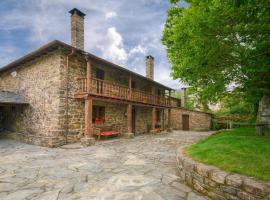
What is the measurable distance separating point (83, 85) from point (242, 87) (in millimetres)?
7905

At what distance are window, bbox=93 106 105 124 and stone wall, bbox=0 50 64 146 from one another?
2.73 metres

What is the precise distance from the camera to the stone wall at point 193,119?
71.2ft

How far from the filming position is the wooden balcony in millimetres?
10039

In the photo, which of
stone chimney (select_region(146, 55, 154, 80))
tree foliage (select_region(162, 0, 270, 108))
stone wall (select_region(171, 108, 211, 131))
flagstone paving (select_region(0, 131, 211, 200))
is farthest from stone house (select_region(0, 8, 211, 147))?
stone wall (select_region(171, 108, 211, 131))

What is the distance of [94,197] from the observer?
3129mm

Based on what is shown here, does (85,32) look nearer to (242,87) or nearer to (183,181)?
(242,87)

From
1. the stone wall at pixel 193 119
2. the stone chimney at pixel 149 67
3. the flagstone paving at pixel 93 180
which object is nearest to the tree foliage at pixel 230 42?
the flagstone paving at pixel 93 180

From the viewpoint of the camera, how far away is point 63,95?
9.66m

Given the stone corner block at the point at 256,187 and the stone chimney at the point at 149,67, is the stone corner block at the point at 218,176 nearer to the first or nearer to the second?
the stone corner block at the point at 256,187

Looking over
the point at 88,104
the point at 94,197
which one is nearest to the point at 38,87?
the point at 88,104

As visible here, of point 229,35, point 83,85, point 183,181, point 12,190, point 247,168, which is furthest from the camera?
point 83,85

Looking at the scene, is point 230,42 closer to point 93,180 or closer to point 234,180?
point 234,180

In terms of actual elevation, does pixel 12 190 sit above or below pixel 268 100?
below

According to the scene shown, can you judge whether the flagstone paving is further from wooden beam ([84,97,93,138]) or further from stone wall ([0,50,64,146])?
stone wall ([0,50,64,146])
